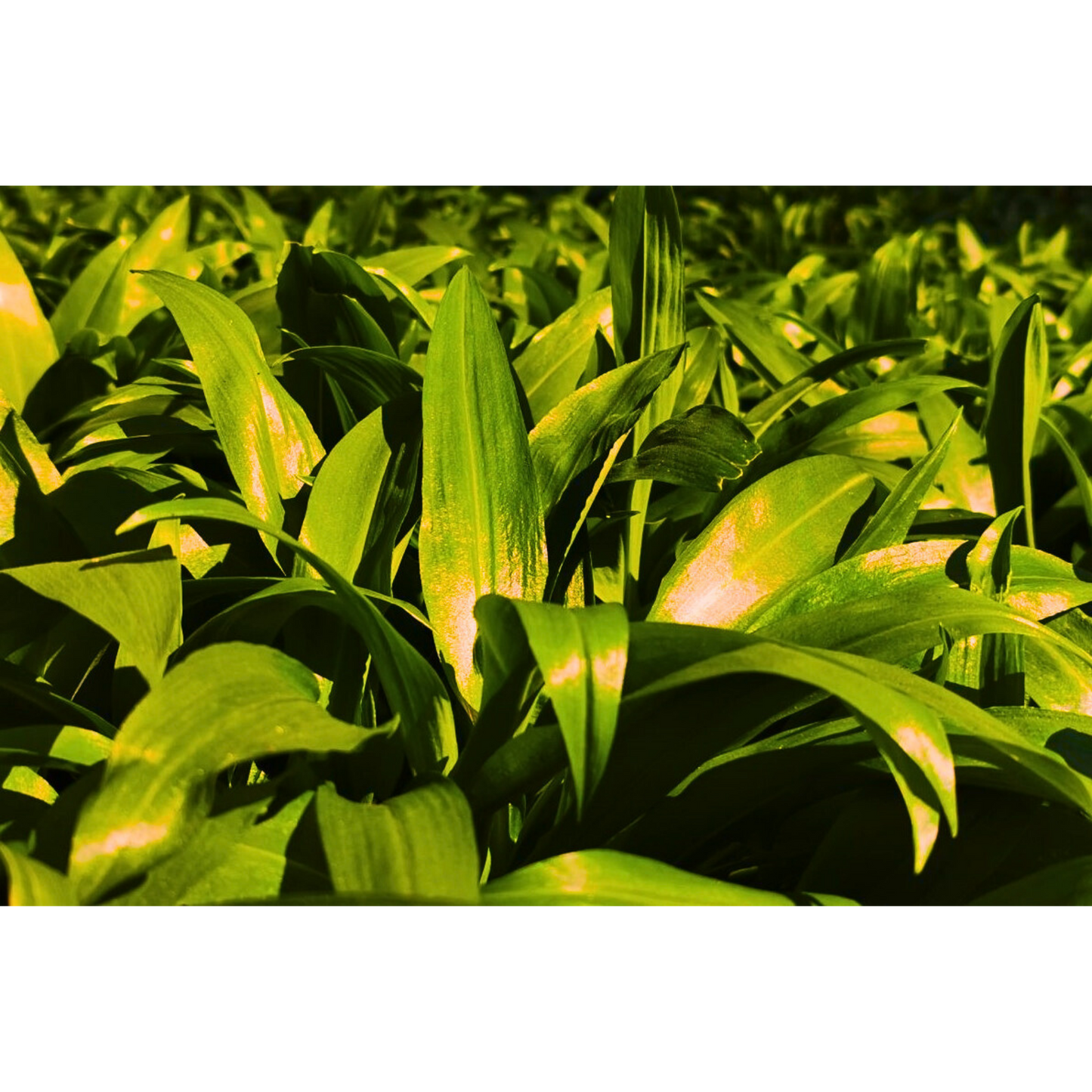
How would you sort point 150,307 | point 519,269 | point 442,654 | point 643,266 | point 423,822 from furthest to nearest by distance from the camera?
point 519,269 < point 150,307 < point 643,266 < point 442,654 < point 423,822

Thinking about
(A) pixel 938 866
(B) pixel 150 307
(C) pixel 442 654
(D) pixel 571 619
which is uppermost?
(B) pixel 150 307

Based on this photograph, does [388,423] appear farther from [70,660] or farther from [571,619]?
[571,619]

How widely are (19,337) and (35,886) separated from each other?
1.48 meters

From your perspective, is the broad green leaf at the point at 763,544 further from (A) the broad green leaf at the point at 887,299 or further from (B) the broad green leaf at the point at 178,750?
(A) the broad green leaf at the point at 887,299

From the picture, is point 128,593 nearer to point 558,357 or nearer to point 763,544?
point 763,544

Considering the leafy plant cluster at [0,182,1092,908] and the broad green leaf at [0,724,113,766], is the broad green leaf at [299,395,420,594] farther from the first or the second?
the broad green leaf at [0,724,113,766]

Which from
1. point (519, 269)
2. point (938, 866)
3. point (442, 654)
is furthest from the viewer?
point (519, 269)

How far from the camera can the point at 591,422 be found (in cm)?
140

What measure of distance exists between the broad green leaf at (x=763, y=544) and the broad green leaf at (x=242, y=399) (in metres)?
0.44

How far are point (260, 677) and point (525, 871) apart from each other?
9.2 inches

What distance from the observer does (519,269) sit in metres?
2.70

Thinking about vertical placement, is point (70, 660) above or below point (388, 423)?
below

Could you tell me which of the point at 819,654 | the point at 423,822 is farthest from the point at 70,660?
the point at 819,654

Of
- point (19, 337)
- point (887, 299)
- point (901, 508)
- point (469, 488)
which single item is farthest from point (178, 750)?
point (887, 299)
